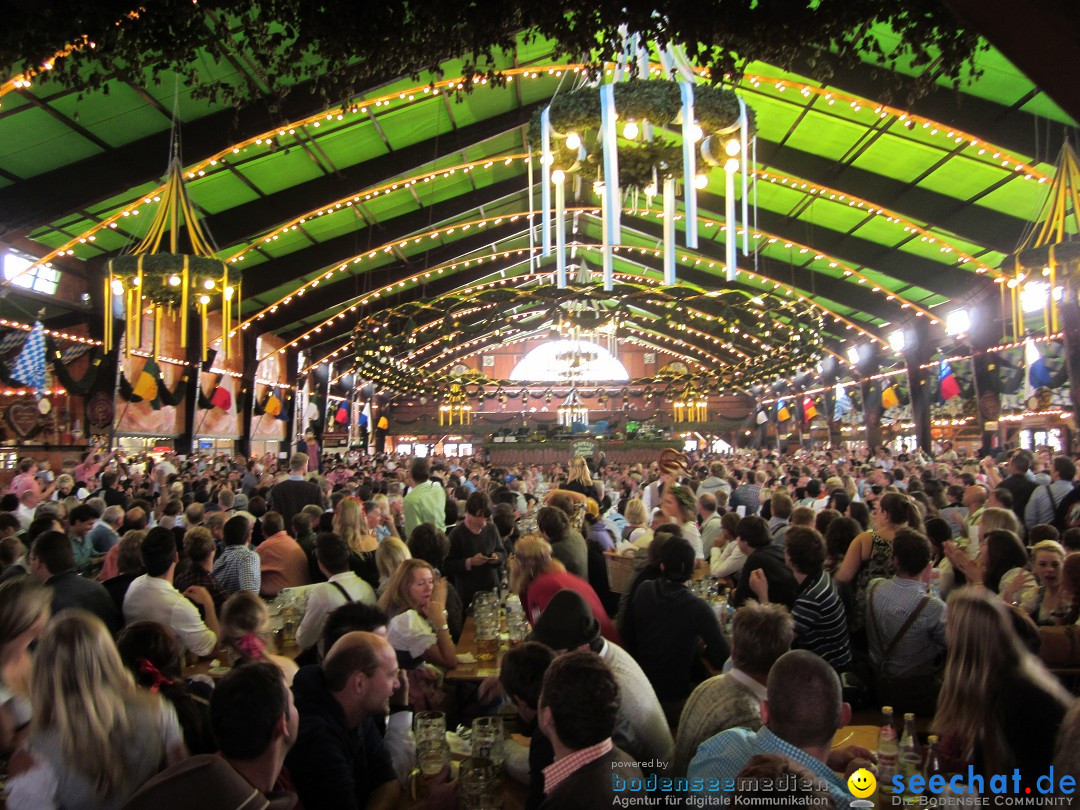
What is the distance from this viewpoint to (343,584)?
11.7 feet

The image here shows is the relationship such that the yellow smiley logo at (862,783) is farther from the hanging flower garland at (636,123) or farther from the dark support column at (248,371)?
the dark support column at (248,371)

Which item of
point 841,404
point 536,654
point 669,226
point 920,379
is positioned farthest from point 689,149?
point 841,404

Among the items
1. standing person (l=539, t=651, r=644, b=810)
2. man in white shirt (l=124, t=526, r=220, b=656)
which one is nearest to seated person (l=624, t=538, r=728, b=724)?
standing person (l=539, t=651, r=644, b=810)

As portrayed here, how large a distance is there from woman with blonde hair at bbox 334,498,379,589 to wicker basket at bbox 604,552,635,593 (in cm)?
161

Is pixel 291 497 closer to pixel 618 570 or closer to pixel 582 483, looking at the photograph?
pixel 582 483

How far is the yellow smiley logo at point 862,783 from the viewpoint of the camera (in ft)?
7.04

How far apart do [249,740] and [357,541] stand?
2943 millimetres

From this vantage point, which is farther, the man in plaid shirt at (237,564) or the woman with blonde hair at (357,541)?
the woman with blonde hair at (357,541)

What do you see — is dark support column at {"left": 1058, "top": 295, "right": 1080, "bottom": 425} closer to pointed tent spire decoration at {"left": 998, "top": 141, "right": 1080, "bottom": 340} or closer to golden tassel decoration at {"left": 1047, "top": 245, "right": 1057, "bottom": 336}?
pointed tent spire decoration at {"left": 998, "top": 141, "right": 1080, "bottom": 340}

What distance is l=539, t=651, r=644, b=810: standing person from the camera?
5.99 feet

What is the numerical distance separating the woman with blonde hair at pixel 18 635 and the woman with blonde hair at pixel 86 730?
528mm

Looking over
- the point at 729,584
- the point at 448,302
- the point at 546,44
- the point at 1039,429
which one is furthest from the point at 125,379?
the point at 1039,429

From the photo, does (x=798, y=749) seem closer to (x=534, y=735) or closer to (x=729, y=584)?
(x=534, y=735)

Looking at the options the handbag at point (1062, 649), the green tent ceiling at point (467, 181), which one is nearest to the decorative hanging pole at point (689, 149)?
the green tent ceiling at point (467, 181)
